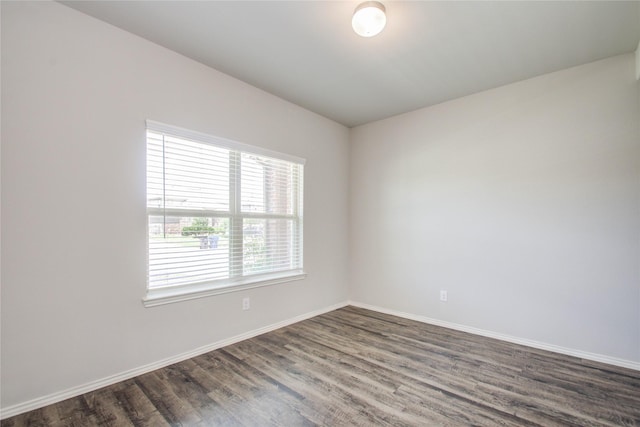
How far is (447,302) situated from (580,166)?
1.89 meters

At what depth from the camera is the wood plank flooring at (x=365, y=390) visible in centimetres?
182

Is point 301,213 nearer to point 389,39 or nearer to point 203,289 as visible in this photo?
point 203,289

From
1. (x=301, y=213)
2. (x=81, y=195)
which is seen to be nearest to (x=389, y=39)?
(x=301, y=213)

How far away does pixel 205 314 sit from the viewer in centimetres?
272

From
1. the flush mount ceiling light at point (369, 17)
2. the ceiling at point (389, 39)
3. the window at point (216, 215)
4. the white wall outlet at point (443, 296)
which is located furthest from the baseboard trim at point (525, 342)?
the flush mount ceiling light at point (369, 17)

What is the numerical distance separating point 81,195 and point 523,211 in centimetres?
386

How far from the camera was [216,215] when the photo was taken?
2.84 m

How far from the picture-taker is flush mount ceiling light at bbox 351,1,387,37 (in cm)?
189

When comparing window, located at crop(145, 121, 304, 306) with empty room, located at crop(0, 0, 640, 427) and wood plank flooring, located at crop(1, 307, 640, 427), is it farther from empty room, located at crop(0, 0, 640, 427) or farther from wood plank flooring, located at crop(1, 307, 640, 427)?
wood plank flooring, located at crop(1, 307, 640, 427)

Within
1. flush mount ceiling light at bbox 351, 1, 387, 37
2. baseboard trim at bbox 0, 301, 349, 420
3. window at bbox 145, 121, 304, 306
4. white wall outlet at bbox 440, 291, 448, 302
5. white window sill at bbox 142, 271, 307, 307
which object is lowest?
baseboard trim at bbox 0, 301, 349, 420

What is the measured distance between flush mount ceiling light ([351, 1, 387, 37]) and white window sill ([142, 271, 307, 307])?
8.13ft

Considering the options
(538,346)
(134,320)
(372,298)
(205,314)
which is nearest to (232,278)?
(205,314)

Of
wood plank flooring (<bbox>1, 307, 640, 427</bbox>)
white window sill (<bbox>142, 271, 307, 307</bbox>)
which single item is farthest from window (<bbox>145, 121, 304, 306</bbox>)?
wood plank flooring (<bbox>1, 307, 640, 427</bbox>)

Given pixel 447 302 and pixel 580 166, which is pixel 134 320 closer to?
pixel 447 302
